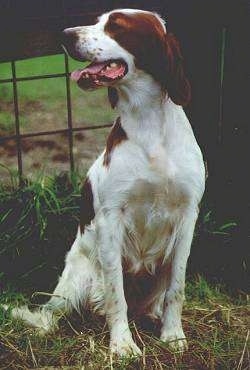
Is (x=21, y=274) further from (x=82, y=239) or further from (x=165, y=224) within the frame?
(x=165, y=224)

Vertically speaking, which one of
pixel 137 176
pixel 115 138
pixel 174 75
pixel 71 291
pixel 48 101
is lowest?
pixel 48 101

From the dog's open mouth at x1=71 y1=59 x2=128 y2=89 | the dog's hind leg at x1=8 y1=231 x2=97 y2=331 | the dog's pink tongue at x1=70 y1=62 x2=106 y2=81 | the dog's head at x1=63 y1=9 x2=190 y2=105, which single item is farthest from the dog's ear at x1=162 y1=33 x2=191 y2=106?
the dog's hind leg at x1=8 y1=231 x2=97 y2=331

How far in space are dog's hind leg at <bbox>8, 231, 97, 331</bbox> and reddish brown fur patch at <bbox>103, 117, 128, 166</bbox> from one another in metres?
0.53

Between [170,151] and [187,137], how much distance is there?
103 mm

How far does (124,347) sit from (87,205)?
0.70 metres

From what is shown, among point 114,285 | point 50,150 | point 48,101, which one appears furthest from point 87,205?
point 48,101

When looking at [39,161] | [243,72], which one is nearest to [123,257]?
[243,72]

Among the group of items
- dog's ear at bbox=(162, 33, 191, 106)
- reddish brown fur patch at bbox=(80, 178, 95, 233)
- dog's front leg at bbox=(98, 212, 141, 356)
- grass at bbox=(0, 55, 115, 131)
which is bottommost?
grass at bbox=(0, 55, 115, 131)

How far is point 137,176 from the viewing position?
3.95 meters

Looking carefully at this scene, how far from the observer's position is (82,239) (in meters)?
4.38

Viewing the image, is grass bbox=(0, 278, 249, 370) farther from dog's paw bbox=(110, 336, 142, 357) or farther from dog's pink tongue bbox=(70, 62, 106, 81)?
dog's pink tongue bbox=(70, 62, 106, 81)

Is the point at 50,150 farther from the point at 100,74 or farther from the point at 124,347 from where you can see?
the point at 100,74

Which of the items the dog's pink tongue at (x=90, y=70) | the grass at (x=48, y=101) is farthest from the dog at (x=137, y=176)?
the grass at (x=48, y=101)

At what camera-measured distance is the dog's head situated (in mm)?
3742
